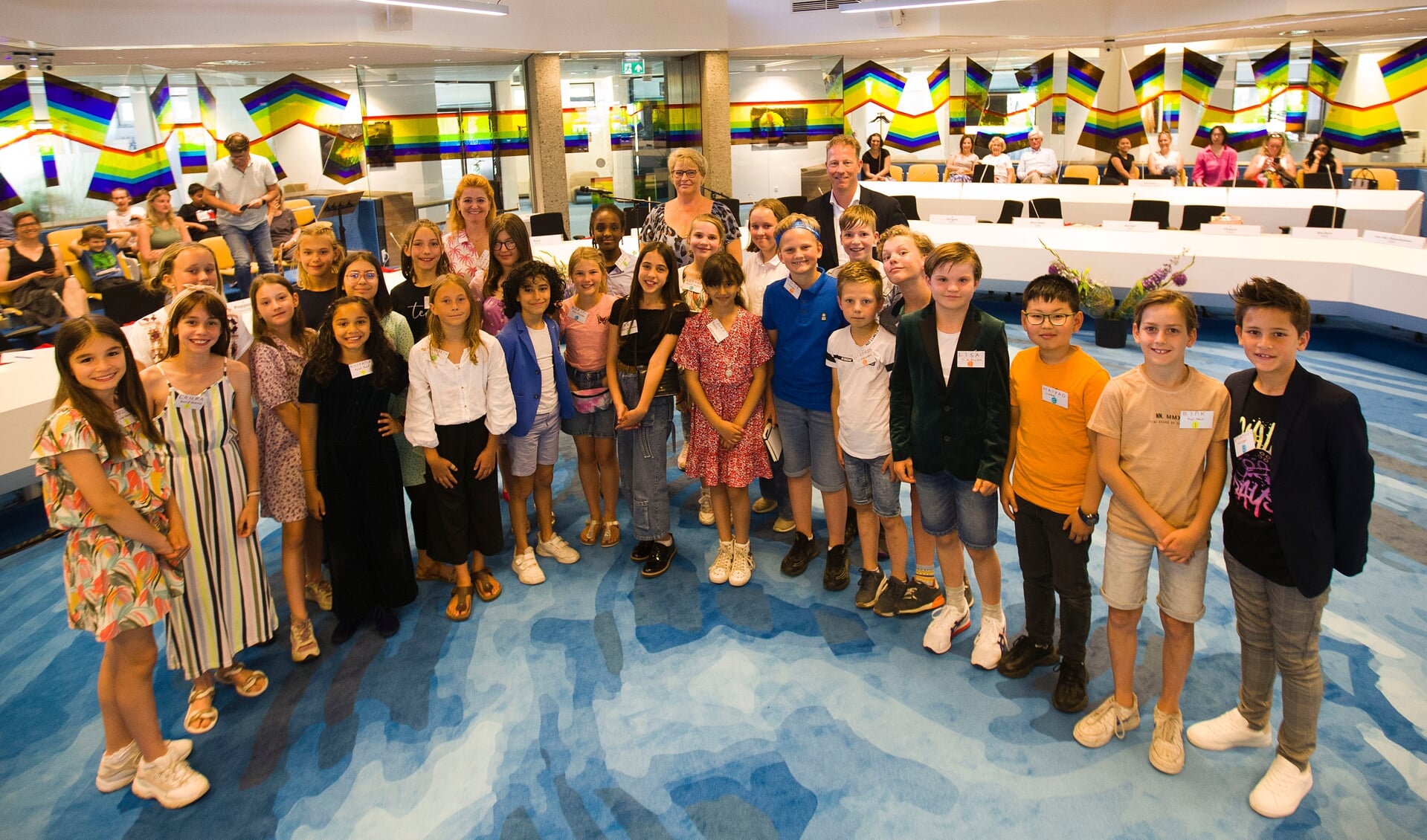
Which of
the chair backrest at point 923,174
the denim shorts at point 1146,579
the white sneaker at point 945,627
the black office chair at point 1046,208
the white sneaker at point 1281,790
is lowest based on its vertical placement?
the white sneaker at point 1281,790

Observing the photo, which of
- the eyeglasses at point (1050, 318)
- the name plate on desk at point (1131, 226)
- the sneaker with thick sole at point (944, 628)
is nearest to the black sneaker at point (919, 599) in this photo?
the sneaker with thick sole at point (944, 628)

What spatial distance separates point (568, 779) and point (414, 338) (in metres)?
2.07

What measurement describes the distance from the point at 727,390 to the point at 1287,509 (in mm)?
1958

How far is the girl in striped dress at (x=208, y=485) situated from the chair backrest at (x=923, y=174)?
36.6 ft

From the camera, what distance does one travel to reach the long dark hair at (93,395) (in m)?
2.36

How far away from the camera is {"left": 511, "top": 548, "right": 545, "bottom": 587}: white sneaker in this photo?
12.5 ft

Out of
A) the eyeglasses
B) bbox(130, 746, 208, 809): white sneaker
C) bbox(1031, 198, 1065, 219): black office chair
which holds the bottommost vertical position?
bbox(130, 746, 208, 809): white sneaker

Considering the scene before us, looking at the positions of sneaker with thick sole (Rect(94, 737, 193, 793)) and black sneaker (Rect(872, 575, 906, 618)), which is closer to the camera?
sneaker with thick sole (Rect(94, 737, 193, 793))

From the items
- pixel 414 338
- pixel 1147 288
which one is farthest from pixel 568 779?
pixel 1147 288

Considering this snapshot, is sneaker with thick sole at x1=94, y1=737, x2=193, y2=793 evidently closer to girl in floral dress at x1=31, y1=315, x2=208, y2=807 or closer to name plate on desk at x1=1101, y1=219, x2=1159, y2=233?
girl in floral dress at x1=31, y1=315, x2=208, y2=807

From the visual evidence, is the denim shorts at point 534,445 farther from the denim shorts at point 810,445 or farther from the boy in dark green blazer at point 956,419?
the boy in dark green blazer at point 956,419

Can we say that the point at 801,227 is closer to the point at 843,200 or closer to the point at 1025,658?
the point at 843,200

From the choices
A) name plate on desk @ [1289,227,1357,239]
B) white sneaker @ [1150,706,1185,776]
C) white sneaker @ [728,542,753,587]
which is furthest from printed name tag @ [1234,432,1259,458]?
name plate on desk @ [1289,227,1357,239]

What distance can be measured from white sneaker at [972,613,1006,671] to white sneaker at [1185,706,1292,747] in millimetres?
629
